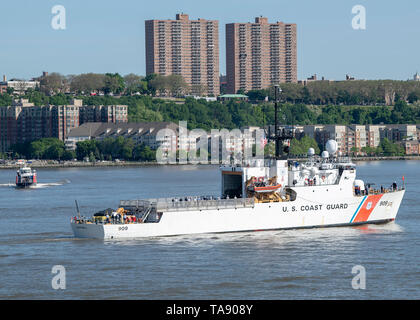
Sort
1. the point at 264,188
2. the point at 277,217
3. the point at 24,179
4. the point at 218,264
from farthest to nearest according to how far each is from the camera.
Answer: the point at 24,179, the point at 277,217, the point at 264,188, the point at 218,264

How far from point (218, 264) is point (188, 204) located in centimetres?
695

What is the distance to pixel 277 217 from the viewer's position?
4816 cm

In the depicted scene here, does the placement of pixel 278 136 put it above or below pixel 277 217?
above

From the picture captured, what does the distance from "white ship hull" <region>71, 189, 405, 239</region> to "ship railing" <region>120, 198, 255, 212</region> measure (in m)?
0.20

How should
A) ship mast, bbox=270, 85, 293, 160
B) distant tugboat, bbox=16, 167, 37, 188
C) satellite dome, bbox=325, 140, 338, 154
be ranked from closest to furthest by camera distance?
ship mast, bbox=270, 85, 293, 160
satellite dome, bbox=325, 140, 338, 154
distant tugboat, bbox=16, 167, 37, 188

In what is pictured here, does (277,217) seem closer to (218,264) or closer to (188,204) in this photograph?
(188,204)

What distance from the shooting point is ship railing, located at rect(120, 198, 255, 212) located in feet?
148

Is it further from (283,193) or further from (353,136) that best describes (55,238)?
(353,136)

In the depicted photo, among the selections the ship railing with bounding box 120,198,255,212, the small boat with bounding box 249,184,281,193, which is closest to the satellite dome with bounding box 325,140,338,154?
the small boat with bounding box 249,184,281,193

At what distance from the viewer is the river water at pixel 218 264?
34.6 m

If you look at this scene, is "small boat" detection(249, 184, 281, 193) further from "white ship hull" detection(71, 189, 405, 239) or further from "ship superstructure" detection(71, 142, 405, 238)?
"white ship hull" detection(71, 189, 405, 239)

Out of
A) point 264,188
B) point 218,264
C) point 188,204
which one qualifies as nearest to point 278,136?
point 264,188

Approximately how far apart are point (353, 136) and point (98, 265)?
6495 inches
